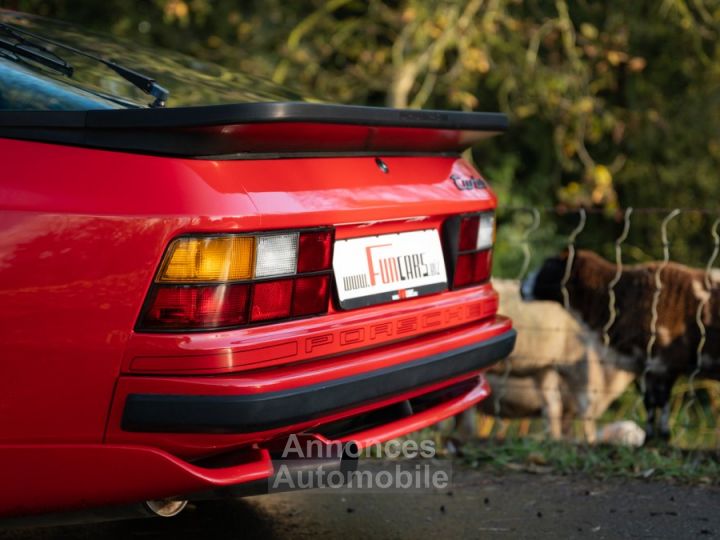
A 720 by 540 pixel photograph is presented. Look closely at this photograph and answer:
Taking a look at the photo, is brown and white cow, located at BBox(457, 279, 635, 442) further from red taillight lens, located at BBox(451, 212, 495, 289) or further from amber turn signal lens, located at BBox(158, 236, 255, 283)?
amber turn signal lens, located at BBox(158, 236, 255, 283)

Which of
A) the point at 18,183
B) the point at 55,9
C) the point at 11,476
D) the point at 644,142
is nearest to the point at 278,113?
the point at 18,183

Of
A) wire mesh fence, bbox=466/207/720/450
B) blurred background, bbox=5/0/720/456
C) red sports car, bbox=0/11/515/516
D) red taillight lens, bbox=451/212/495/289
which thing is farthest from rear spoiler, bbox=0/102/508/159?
blurred background, bbox=5/0/720/456

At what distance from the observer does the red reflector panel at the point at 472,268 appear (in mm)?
3209

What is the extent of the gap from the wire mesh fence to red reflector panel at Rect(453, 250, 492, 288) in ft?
4.75

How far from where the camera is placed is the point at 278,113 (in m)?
2.44

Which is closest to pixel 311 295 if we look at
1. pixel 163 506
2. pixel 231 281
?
pixel 231 281

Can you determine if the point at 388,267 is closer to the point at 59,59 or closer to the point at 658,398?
the point at 59,59

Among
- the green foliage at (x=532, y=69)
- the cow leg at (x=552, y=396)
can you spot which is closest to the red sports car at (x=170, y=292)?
the cow leg at (x=552, y=396)

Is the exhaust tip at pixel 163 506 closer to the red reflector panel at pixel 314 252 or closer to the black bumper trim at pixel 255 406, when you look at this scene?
the black bumper trim at pixel 255 406

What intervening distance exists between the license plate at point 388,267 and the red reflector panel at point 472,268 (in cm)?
10

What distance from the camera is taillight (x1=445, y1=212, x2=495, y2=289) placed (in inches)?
124

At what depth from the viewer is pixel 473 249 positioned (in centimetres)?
328

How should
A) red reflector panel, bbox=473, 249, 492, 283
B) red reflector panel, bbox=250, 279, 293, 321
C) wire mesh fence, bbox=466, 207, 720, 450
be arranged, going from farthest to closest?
wire mesh fence, bbox=466, 207, 720, 450 → red reflector panel, bbox=473, 249, 492, 283 → red reflector panel, bbox=250, 279, 293, 321

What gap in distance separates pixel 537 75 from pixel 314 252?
783 cm
